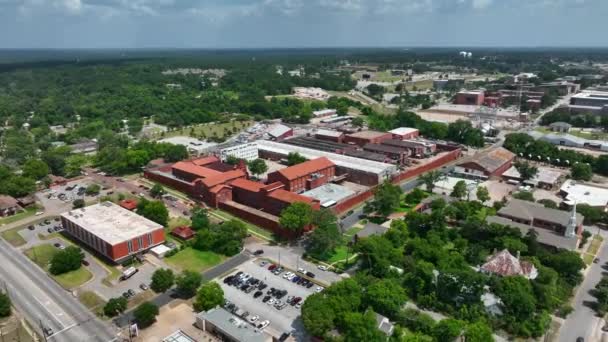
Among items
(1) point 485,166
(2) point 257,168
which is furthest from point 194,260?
(1) point 485,166

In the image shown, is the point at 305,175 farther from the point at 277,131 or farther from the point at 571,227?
the point at 277,131

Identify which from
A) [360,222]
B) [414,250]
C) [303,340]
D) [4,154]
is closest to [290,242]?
[360,222]

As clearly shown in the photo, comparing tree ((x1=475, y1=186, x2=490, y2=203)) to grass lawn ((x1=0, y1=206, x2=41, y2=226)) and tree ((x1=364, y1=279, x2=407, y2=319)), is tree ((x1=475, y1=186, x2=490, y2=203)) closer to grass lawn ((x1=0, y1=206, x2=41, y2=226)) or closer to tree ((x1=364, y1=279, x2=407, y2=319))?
tree ((x1=364, y1=279, x2=407, y2=319))

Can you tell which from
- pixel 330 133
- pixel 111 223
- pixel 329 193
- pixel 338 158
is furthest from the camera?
pixel 330 133

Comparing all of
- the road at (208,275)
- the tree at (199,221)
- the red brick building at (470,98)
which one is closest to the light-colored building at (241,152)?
the tree at (199,221)

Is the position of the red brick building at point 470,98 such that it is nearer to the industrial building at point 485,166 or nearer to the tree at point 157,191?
the industrial building at point 485,166

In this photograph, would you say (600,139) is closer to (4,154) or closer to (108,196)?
(108,196)
